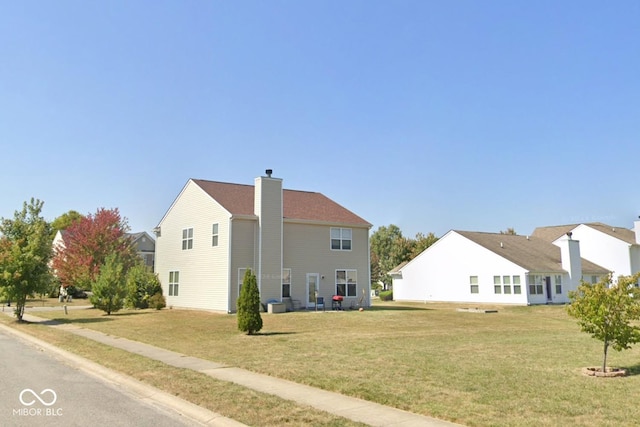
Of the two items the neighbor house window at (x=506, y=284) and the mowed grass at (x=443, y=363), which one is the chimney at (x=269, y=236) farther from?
the neighbor house window at (x=506, y=284)

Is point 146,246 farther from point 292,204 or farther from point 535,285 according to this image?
point 535,285

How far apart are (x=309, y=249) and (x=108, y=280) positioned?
12.4 meters

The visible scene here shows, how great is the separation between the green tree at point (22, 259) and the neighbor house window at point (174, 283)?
8913mm

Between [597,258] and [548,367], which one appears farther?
[597,258]

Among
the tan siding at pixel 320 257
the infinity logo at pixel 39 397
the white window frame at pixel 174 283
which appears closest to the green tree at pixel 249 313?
the infinity logo at pixel 39 397

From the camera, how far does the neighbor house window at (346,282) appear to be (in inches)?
1336

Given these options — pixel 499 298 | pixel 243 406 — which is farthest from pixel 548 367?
pixel 499 298

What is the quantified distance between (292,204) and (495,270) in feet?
68.3

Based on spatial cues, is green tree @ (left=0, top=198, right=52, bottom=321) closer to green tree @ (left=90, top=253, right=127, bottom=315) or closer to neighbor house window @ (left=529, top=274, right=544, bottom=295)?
green tree @ (left=90, top=253, right=127, bottom=315)

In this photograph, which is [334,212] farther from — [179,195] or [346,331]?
[346,331]

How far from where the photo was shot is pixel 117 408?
8.25 m

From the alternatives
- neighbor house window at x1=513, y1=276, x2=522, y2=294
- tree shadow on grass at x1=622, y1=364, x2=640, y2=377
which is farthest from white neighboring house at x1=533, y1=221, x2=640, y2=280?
tree shadow on grass at x1=622, y1=364, x2=640, y2=377

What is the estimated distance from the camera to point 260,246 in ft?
99.1

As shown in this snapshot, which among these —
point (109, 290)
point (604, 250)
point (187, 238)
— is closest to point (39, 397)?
point (109, 290)
